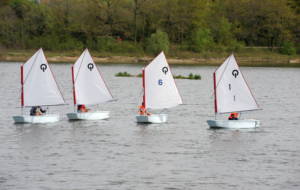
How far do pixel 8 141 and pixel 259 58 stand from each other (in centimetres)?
15091

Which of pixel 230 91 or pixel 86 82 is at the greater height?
pixel 86 82

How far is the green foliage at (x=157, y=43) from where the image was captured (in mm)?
193250

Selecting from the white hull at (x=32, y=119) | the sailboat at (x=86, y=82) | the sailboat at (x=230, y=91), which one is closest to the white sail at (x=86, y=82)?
the sailboat at (x=86, y=82)

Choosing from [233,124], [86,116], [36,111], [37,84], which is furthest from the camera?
[86,116]

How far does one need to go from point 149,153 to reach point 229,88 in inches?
532

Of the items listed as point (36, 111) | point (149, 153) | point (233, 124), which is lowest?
point (149, 153)

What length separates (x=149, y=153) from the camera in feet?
166

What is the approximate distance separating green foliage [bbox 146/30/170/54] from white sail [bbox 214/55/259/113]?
431 ft

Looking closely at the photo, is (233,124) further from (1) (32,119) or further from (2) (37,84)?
(2) (37,84)

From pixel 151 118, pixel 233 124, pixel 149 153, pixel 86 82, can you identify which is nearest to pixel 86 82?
pixel 86 82

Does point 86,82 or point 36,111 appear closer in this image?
point 36,111

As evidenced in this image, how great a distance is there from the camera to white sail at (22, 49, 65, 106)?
6391 cm

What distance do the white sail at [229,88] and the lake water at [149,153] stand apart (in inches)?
97.2

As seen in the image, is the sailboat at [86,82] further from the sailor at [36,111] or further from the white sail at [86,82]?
the sailor at [36,111]
